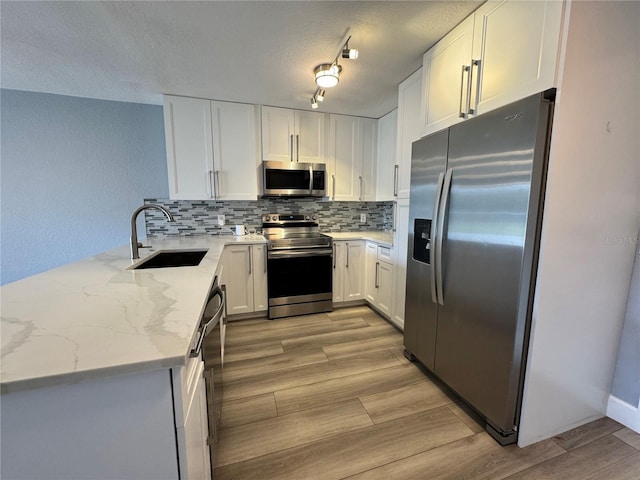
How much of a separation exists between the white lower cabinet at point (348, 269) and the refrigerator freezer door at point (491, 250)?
1527mm

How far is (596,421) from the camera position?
5.14 feet

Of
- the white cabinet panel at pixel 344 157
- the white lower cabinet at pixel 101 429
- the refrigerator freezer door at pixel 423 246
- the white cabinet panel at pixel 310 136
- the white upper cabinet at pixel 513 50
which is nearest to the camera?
the white lower cabinet at pixel 101 429

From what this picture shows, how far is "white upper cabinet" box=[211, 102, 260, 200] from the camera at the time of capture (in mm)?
2822

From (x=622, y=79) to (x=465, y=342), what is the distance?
4.91 ft

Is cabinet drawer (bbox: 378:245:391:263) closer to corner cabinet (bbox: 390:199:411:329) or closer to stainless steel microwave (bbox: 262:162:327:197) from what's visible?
corner cabinet (bbox: 390:199:411:329)

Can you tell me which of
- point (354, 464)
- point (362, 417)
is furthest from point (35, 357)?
point (362, 417)

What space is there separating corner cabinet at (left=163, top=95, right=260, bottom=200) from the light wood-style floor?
1736 millimetres

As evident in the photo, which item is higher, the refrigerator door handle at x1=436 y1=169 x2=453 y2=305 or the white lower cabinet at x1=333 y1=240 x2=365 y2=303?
the refrigerator door handle at x1=436 y1=169 x2=453 y2=305

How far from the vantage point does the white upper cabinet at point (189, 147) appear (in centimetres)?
268

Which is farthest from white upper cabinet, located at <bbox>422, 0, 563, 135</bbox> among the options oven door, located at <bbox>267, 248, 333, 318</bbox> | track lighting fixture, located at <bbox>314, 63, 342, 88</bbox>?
oven door, located at <bbox>267, 248, 333, 318</bbox>

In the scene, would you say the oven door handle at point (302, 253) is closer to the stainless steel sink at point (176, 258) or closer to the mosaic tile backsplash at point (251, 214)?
the mosaic tile backsplash at point (251, 214)

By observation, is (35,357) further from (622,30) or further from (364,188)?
(364,188)

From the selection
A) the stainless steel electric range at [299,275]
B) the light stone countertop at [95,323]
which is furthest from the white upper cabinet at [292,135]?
the light stone countertop at [95,323]

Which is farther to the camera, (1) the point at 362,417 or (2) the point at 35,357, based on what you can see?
(1) the point at 362,417
